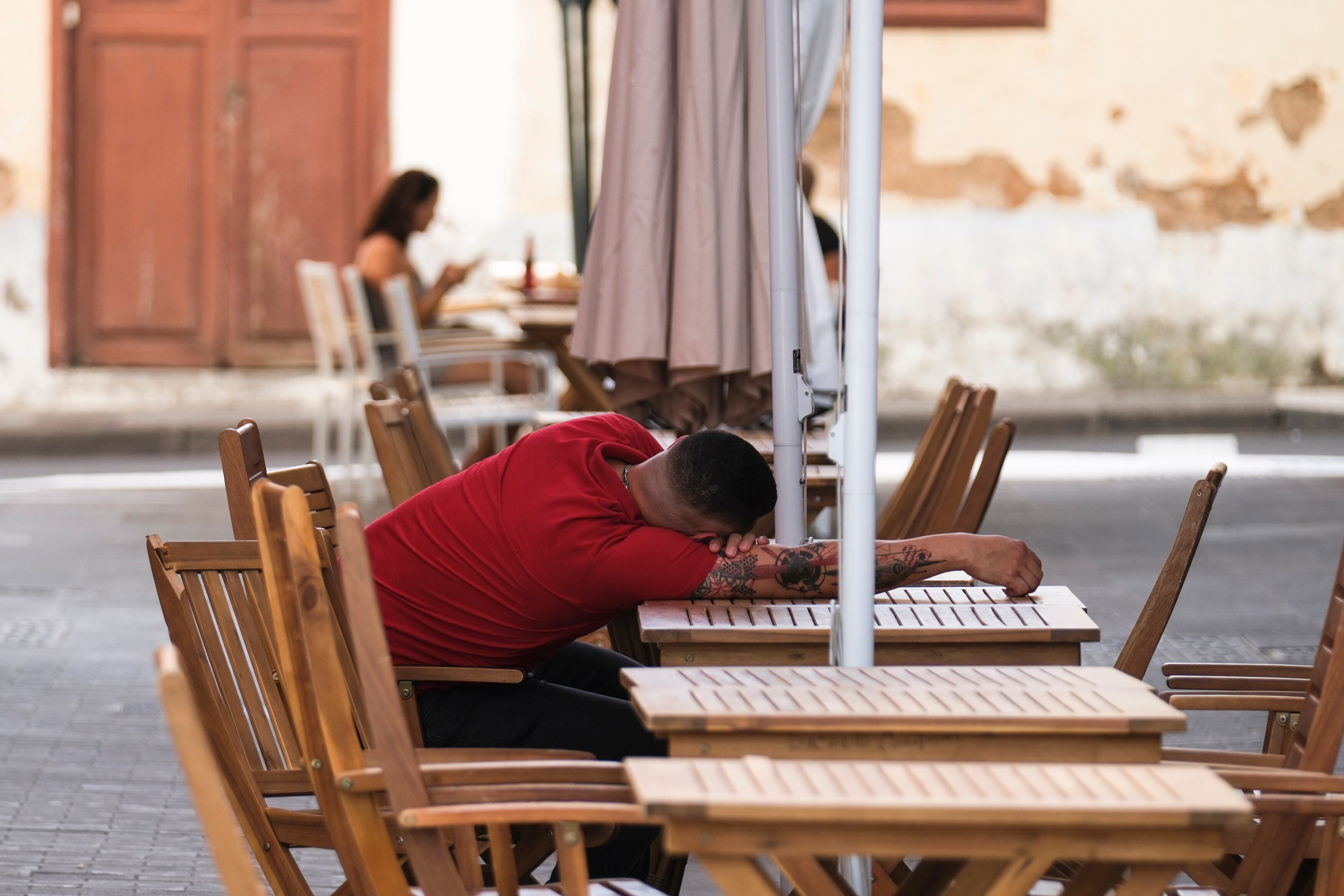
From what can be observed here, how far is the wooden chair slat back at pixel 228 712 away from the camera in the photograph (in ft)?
8.58

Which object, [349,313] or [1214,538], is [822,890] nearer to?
[1214,538]

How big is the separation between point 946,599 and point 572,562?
25.0 inches

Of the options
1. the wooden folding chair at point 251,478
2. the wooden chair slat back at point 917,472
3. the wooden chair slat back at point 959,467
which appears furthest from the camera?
the wooden chair slat back at point 917,472

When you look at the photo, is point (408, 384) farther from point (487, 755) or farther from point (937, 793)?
point (937, 793)

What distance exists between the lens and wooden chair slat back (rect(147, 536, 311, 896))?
2.62 meters

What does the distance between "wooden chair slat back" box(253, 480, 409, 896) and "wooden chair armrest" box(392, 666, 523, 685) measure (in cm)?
40

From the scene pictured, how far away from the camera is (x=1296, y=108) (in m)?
11.8

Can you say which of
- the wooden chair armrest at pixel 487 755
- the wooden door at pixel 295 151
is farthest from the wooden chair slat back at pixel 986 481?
the wooden door at pixel 295 151

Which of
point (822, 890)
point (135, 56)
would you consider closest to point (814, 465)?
point (822, 890)

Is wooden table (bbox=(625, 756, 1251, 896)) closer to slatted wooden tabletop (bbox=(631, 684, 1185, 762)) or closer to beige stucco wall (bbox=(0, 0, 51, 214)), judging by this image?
slatted wooden tabletop (bbox=(631, 684, 1185, 762))

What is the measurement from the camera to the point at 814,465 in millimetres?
4410

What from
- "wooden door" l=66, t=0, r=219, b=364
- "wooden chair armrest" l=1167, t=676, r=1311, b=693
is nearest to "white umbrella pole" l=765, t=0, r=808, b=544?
"wooden chair armrest" l=1167, t=676, r=1311, b=693

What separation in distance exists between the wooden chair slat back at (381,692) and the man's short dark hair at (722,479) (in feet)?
2.68

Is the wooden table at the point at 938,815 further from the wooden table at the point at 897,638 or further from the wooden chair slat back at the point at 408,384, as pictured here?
the wooden chair slat back at the point at 408,384
